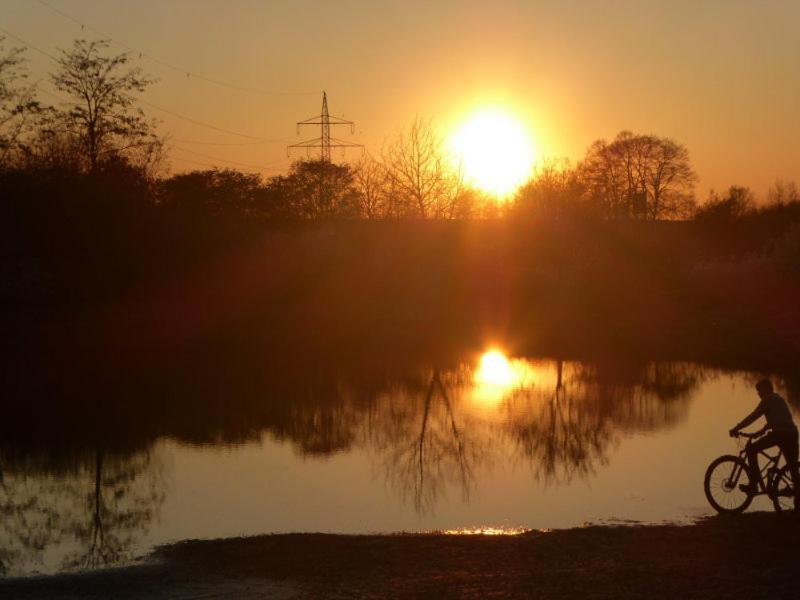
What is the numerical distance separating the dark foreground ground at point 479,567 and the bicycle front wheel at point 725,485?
612 mm

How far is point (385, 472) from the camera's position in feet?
65.5

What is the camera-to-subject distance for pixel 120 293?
5075cm

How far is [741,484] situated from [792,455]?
1001mm

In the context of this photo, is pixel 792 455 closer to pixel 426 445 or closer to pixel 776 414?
pixel 776 414

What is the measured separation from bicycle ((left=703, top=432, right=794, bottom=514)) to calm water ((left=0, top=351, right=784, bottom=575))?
0.64m

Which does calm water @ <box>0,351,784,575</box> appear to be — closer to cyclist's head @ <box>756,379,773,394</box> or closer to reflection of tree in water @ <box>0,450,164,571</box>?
reflection of tree in water @ <box>0,450,164,571</box>

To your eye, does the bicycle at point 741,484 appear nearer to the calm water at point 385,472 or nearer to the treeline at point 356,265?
the calm water at point 385,472

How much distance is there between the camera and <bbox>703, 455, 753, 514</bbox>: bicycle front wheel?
47.9 ft

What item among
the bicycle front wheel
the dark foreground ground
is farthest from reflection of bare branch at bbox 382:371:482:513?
the bicycle front wheel

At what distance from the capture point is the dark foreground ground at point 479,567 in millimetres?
11055

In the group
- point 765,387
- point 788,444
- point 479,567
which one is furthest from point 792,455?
point 479,567

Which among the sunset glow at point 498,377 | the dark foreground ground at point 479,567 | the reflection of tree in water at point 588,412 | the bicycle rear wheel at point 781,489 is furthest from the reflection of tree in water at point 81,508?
the sunset glow at point 498,377

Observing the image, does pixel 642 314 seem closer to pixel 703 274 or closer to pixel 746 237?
pixel 703 274

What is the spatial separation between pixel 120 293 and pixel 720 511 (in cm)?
4024
